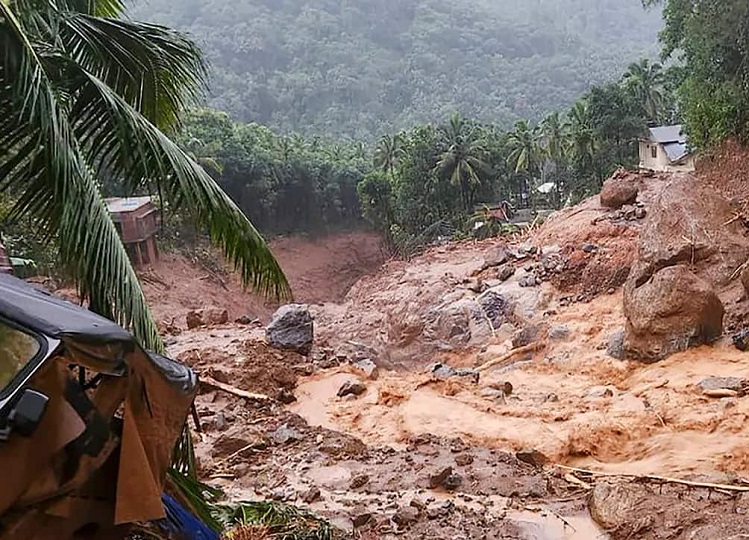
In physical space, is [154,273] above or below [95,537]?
below

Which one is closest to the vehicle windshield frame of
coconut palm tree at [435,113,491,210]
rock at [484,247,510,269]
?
rock at [484,247,510,269]

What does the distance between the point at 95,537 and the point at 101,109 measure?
268cm

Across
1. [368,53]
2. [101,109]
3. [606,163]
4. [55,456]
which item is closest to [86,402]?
[55,456]

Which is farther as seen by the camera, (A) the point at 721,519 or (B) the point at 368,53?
(B) the point at 368,53

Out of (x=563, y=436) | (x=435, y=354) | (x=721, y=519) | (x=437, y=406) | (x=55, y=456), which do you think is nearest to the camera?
(x=55, y=456)

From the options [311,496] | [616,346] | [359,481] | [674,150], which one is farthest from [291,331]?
[674,150]

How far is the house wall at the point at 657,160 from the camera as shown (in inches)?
920

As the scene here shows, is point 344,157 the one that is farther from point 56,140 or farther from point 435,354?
point 56,140

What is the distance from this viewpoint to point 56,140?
11.4ft

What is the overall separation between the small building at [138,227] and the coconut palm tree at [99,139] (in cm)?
1572

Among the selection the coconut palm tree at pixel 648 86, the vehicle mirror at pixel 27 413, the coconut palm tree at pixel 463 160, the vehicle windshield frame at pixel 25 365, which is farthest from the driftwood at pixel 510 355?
the coconut palm tree at pixel 648 86

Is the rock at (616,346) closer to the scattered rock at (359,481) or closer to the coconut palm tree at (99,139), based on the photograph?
the scattered rock at (359,481)

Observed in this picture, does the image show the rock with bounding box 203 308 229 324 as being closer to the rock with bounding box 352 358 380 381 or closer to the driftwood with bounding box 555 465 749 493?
the rock with bounding box 352 358 380 381

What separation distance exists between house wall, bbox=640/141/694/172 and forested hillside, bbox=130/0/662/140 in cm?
2508
